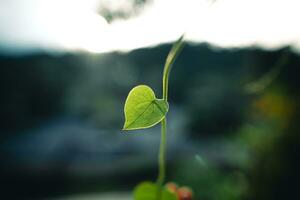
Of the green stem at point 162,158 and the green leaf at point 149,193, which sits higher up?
the green stem at point 162,158

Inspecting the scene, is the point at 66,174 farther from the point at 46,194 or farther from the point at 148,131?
the point at 148,131

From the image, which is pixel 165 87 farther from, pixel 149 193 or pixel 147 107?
pixel 149 193

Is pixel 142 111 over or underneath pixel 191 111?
over

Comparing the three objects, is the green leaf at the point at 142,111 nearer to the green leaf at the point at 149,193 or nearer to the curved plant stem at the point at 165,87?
the curved plant stem at the point at 165,87

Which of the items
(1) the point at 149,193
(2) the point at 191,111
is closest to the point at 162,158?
(1) the point at 149,193

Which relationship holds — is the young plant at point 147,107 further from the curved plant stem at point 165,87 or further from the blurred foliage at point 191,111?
the blurred foliage at point 191,111

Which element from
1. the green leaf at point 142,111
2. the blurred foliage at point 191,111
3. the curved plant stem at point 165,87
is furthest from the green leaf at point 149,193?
the blurred foliage at point 191,111

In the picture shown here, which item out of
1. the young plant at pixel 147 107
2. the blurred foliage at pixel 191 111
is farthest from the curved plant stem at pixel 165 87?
the blurred foliage at pixel 191 111

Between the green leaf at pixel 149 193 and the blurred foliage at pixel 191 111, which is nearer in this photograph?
the green leaf at pixel 149 193

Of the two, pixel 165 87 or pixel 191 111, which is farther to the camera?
pixel 191 111

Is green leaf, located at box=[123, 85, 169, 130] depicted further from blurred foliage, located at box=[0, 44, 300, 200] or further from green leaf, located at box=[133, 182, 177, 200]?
blurred foliage, located at box=[0, 44, 300, 200]
